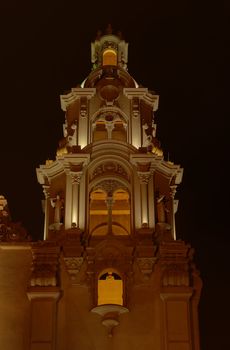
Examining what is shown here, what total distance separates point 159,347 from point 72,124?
36.9 ft

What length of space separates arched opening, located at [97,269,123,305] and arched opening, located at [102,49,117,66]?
1122cm

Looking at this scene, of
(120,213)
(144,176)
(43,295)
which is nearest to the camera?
(43,295)

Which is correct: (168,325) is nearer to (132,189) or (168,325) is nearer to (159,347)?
(159,347)

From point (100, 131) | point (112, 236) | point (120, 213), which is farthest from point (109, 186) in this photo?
point (100, 131)

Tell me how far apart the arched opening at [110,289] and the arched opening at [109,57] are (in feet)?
36.8

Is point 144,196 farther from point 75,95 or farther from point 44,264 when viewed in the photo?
point 75,95

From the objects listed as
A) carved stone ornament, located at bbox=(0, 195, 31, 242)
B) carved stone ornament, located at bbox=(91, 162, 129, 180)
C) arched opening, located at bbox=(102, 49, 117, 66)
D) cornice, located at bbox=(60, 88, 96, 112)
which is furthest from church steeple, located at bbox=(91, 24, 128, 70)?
carved stone ornament, located at bbox=(0, 195, 31, 242)

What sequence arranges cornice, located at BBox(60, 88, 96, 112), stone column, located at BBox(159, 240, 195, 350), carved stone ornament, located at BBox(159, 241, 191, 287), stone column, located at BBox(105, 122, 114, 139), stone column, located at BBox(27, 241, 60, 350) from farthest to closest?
cornice, located at BBox(60, 88, 96, 112)
stone column, located at BBox(105, 122, 114, 139)
carved stone ornament, located at BBox(159, 241, 191, 287)
stone column, located at BBox(27, 241, 60, 350)
stone column, located at BBox(159, 240, 195, 350)

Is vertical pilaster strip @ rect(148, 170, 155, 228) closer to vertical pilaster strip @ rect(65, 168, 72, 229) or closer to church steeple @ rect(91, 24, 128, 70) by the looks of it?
vertical pilaster strip @ rect(65, 168, 72, 229)

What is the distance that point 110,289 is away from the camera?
34.6 meters

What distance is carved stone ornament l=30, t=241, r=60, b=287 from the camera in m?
30.9

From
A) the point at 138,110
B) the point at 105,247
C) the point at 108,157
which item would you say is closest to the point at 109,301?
the point at 105,247

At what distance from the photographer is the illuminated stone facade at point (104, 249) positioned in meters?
30.4

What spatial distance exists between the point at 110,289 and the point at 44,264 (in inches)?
169
